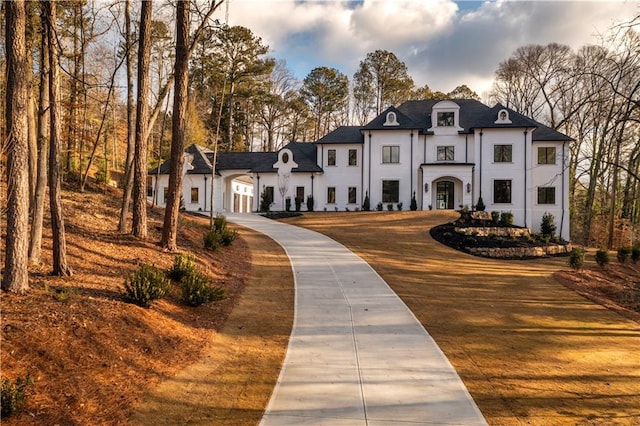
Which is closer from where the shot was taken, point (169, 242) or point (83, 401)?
point (83, 401)

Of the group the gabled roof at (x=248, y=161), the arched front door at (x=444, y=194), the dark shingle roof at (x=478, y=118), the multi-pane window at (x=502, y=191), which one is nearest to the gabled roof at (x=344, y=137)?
the gabled roof at (x=248, y=161)

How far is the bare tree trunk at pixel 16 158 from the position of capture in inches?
237

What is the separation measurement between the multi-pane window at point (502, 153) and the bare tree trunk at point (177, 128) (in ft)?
77.7

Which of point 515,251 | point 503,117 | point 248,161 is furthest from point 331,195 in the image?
point 515,251

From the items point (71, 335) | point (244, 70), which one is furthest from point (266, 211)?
point (71, 335)

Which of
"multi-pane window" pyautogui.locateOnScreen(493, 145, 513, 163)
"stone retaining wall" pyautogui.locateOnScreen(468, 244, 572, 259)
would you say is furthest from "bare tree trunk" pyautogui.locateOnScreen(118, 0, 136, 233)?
"multi-pane window" pyautogui.locateOnScreen(493, 145, 513, 163)

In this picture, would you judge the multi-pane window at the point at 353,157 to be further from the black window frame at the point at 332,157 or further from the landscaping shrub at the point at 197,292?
the landscaping shrub at the point at 197,292

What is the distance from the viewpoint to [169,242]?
11211mm

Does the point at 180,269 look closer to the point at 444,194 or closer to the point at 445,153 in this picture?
the point at 444,194

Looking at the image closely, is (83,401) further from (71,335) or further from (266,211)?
(266,211)

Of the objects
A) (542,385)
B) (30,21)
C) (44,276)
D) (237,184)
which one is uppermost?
(30,21)

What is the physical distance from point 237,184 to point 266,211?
6689 mm

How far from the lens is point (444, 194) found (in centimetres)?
2950

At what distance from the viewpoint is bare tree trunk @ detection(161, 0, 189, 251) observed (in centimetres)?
1126
